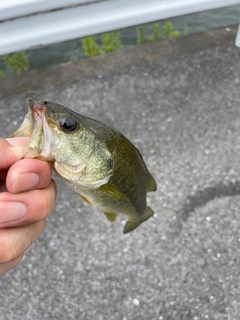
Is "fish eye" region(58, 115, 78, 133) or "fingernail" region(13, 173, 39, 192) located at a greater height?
"fish eye" region(58, 115, 78, 133)

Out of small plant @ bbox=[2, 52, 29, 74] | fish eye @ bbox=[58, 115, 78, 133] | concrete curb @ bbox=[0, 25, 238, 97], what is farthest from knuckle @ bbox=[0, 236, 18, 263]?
small plant @ bbox=[2, 52, 29, 74]

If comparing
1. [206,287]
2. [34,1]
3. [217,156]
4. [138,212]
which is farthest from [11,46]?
[206,287]

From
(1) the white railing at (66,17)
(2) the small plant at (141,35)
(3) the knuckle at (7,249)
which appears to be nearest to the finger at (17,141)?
(3) the knuckle at (7,249)

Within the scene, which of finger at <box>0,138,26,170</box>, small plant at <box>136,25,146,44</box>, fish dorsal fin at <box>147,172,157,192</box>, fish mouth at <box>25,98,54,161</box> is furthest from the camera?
small plant at <box>136,25,146,44</box>

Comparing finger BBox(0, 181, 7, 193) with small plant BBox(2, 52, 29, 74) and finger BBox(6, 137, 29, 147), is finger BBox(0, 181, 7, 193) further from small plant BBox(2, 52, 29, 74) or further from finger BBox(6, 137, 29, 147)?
small plant BBox(2, 52, 29, 74)

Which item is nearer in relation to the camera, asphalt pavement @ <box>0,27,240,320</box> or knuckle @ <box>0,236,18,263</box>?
knuckle @ <box>0,236,18,263</box>

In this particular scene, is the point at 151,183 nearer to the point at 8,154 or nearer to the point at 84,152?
the point at 84,152

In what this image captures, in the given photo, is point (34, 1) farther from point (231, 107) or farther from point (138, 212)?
point (231, 107)

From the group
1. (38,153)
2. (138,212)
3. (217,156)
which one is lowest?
(217,156)
